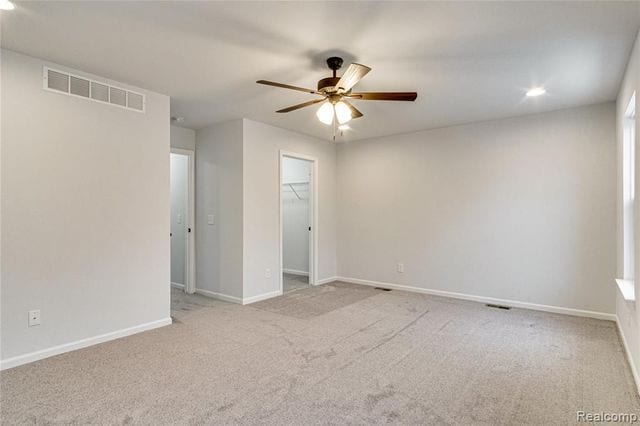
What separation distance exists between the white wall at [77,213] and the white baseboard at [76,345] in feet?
0.10

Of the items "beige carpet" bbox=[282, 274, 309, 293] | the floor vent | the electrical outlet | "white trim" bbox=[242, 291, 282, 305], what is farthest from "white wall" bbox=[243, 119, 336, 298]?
the floor vent

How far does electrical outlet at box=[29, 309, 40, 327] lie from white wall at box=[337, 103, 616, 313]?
436cm

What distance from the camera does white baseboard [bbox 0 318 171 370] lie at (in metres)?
2.77

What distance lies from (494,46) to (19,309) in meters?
4.24

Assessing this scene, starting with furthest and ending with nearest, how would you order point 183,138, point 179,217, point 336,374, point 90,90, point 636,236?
point 179,217, point 183,138, point 90,90, point 336,374, point 636,236

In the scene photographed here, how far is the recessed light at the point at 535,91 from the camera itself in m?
3.55

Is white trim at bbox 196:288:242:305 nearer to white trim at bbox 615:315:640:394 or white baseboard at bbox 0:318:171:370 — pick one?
white baseboard at bbox 0:318:171:370

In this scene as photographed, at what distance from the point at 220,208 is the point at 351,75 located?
3.06 m

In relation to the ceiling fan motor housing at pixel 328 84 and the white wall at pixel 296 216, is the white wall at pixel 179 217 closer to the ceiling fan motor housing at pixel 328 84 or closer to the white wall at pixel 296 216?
the white wall at pixel 296 216

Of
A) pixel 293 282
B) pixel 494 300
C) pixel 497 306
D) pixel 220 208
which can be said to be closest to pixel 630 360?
pixel 497 306

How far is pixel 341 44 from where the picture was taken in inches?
104

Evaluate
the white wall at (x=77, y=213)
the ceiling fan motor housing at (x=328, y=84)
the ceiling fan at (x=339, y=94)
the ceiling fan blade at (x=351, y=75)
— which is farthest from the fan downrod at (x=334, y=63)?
the white wall at (x=77, y=213)

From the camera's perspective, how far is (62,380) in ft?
8.41

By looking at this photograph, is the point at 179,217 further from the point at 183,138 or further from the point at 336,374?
the point at 336,374
